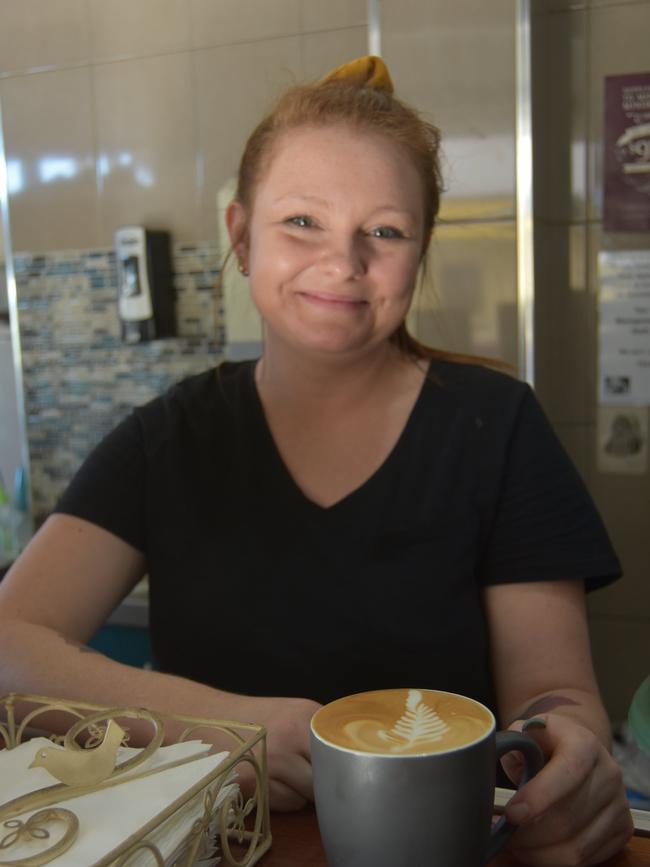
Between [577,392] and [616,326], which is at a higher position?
[616,326]

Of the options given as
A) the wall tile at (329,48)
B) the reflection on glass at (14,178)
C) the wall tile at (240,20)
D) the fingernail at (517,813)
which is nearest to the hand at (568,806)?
the fingernail at (517,813)

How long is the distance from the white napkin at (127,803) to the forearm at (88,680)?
0.19 metres

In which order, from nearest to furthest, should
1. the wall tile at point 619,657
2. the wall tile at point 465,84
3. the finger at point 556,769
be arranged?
the finger at point 556,769
the wall tile at point 465,84
the wall tile at point 619,657

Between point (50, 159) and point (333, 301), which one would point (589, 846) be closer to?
point (333, 301)

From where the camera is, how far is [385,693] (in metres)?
0.52

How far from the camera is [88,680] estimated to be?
2.64 ft

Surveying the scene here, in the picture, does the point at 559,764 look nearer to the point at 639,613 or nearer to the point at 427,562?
the point at 427,562

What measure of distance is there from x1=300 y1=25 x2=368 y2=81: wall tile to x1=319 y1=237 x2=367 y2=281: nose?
45.5 inches

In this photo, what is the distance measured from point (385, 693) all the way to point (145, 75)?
80.2 inches

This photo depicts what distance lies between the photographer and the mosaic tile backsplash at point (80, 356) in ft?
7.35

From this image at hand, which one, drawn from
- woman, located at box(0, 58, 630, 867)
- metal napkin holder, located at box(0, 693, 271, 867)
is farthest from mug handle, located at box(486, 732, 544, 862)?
woman, located at box(0, 58, 630, 867)

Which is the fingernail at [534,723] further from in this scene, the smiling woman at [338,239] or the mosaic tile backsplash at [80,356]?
the mosaic tile backsplash at [80,356]

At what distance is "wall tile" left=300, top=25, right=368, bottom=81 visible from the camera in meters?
1.99

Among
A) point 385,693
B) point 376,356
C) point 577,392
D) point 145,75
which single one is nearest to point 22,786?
point 385,693
